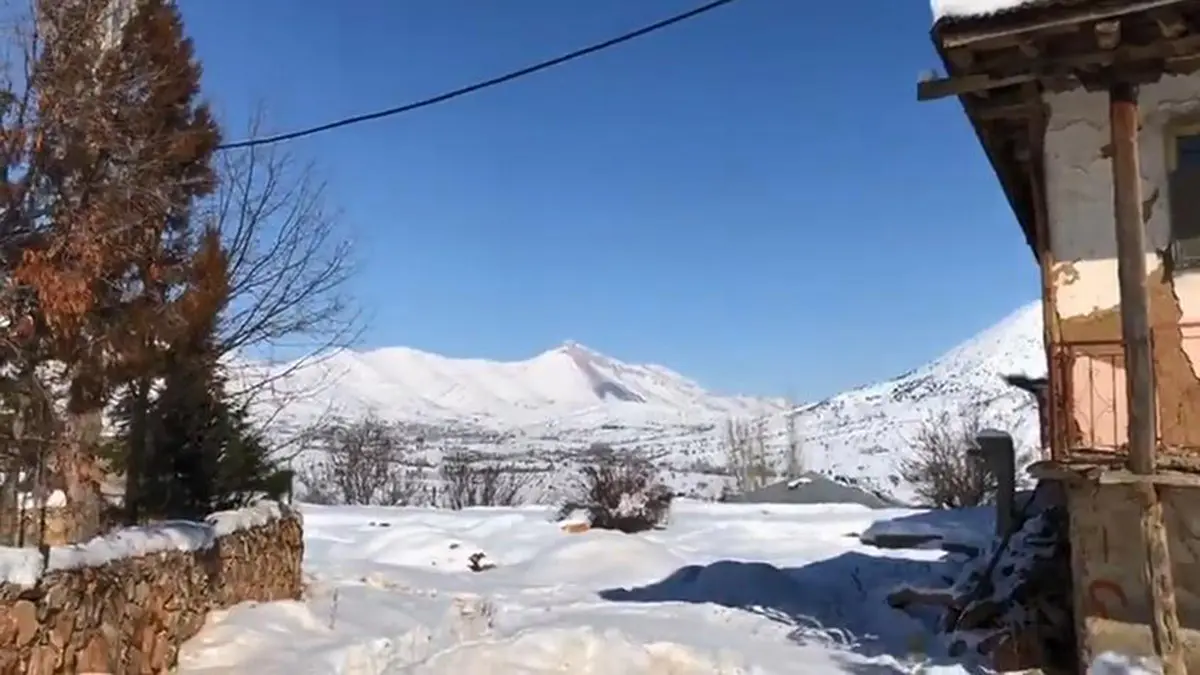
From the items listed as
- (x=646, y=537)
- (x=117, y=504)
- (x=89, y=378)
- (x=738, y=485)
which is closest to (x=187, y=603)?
(x=89, y=378)

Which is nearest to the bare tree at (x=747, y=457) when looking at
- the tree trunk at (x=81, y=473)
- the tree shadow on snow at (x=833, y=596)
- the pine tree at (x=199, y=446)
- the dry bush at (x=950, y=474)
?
the dry bush at (x=950, y=474)

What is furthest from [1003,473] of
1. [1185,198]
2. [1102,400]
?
[1185,198]

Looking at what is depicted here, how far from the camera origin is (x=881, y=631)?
475 inches

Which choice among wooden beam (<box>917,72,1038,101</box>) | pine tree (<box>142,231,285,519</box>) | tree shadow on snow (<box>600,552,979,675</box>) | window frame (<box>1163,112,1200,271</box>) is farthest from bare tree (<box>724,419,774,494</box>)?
wooden beam (<box>917,72,1038,101</box>)

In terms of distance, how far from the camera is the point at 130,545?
8602mm

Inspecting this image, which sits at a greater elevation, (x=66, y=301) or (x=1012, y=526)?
(x=66, y=301)

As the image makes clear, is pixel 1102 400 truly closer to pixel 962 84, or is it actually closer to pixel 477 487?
pixel 962 84

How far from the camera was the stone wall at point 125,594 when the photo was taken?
6.80 meters

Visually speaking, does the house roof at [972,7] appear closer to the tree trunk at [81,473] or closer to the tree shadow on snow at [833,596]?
the tree shadow on snow at [833,596]

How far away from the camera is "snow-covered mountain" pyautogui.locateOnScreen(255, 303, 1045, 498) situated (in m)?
48.8

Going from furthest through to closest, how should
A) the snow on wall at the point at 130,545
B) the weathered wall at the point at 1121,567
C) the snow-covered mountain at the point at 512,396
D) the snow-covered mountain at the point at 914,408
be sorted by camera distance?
the snow-covered mountain at the point at 512,396, the snow-covered mountain at the point at 914,408, the weathered wall at the point at 1121,567, the snow on wall at the point at 130,545

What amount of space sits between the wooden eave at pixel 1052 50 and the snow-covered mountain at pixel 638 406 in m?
2.83

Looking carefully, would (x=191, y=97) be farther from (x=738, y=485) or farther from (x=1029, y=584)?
(x=738, y=485)

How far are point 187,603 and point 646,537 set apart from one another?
1346 cm
